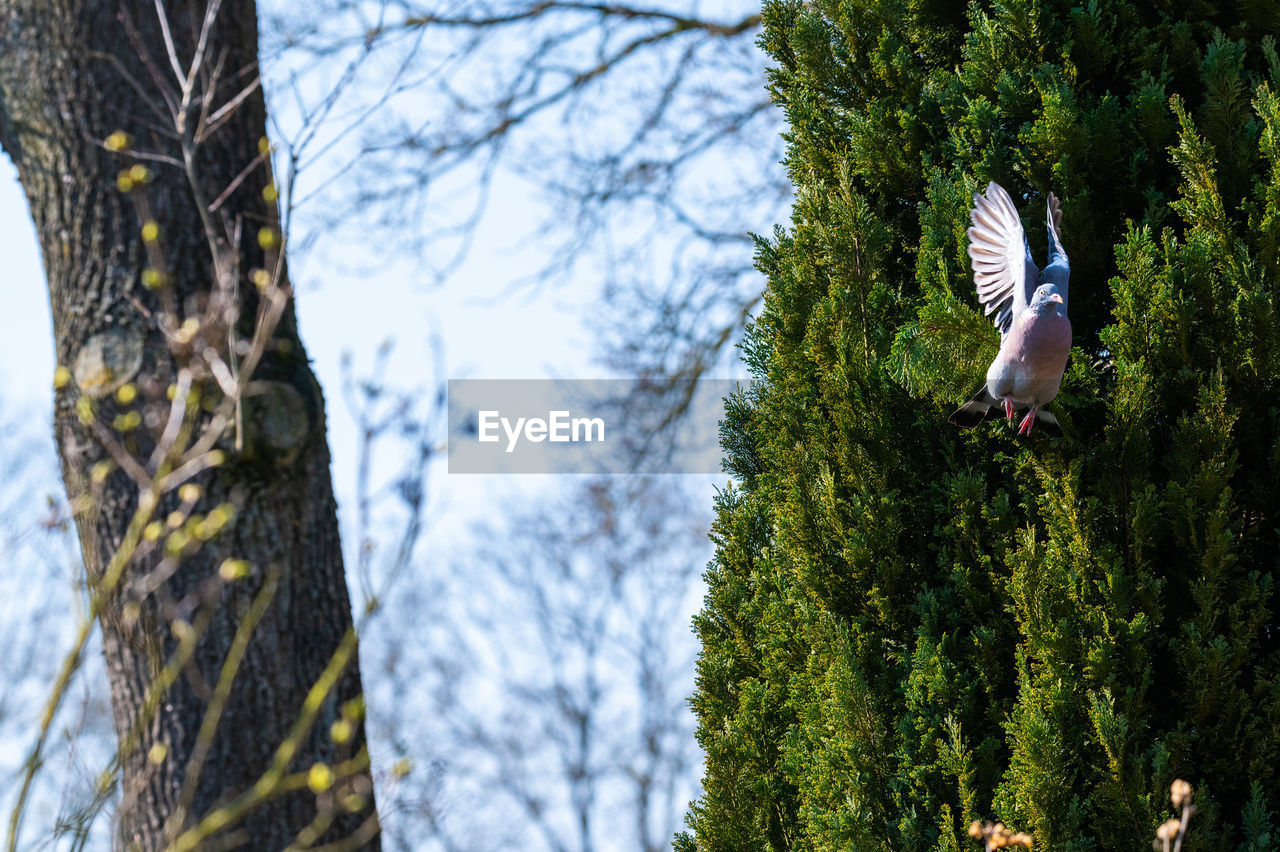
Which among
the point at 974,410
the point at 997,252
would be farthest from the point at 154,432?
the point at 997,252

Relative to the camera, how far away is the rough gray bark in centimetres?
223

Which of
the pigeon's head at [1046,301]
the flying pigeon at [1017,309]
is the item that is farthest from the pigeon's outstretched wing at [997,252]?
the pigeon's head at [1046,301]

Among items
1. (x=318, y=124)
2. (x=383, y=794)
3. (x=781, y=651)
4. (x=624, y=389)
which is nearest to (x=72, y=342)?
(x=318, y=124)

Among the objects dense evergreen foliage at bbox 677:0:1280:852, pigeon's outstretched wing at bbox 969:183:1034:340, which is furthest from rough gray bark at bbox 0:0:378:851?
pigeon's outstretched wing at bbox 969:183:1034:340

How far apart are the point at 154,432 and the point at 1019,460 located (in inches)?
81.3

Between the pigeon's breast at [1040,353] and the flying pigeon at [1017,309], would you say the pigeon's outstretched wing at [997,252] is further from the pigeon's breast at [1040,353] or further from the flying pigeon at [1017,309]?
the pigeon's breast at [1040,353]

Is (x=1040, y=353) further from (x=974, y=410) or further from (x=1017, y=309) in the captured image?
(x=974, y=410)

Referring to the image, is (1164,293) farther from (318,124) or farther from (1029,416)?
(318,124)

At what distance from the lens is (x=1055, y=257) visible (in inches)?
109

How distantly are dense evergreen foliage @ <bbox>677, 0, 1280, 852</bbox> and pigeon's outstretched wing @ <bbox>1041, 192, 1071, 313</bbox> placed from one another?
0.57 feet

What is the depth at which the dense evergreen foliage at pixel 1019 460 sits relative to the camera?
263cm

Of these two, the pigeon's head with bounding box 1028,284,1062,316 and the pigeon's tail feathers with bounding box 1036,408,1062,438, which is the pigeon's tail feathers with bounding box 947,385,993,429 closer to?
the pigeon's tail feathers with bounding box 1036,408,1062,438

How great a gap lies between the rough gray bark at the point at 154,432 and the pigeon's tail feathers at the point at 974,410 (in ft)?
5.13

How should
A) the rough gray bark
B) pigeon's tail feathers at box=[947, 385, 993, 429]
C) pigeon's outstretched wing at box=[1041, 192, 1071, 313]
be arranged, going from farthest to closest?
pigeon's tail feathers at box=[947, 385, 993, 429] → pigeon's outstretched wing at box=[1041, 192, 1071, 313] → the rough gray bark
